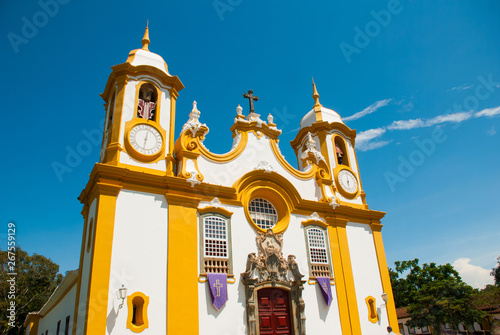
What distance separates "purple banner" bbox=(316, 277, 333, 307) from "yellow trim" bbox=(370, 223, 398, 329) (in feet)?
13.2

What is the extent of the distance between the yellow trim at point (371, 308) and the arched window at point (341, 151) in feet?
24.4

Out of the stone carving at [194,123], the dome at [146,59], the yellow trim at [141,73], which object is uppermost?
the dome at [146,59]

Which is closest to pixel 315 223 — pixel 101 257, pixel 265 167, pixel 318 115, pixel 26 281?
pixel 265 167

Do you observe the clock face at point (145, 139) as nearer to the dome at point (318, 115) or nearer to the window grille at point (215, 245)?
the window grille at point (215, 245)

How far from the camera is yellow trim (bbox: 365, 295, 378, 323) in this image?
16.6m

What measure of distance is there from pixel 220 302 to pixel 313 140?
11.0 m

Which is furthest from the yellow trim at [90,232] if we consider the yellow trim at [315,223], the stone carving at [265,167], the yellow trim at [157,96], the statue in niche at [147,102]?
the yellow trim at [315,223]

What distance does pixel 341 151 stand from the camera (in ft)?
68.7

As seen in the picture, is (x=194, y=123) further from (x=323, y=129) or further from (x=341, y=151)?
(x=341, y=151)

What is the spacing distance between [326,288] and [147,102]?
11.1m

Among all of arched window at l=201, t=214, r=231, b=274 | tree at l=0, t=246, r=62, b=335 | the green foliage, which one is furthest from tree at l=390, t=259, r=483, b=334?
tree at l=0, t=246, r=62, b=335

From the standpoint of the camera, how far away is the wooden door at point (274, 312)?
44.3 ft

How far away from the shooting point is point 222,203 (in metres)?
14.4

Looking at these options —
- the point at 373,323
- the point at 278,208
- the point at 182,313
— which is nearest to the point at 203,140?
the point at 278,208
